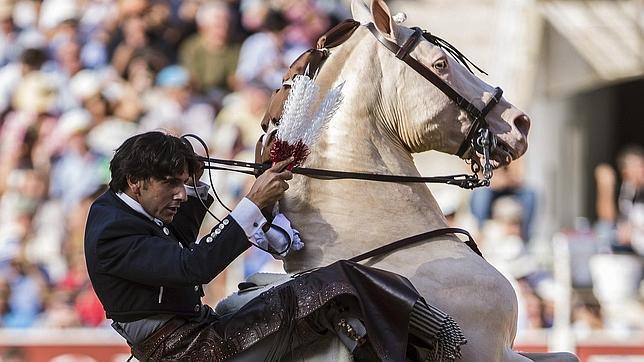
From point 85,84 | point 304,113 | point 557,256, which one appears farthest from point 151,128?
point 304,113

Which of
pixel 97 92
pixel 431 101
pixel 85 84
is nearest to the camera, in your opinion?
pixel 431 101

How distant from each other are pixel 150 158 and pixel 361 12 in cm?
100

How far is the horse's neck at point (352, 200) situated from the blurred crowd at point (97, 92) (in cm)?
516

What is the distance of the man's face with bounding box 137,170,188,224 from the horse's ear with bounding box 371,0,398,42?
2.67ft

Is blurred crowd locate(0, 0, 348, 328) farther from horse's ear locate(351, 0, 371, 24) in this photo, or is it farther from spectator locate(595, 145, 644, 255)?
horse's ear locate(351, 0, 371, 24)

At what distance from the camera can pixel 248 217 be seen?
3.83 m

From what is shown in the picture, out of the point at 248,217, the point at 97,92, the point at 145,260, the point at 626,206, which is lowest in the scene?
the point at 145,260

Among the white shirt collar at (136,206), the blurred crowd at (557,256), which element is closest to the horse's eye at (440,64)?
the white shirt collar at (136,206)

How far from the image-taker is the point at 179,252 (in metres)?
3.76

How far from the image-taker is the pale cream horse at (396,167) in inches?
163

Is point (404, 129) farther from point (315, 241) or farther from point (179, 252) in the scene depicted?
point (179, 252)

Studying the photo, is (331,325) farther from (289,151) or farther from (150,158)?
(150,158)

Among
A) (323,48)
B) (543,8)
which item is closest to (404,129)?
(323,48)

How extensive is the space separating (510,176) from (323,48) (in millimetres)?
5615
